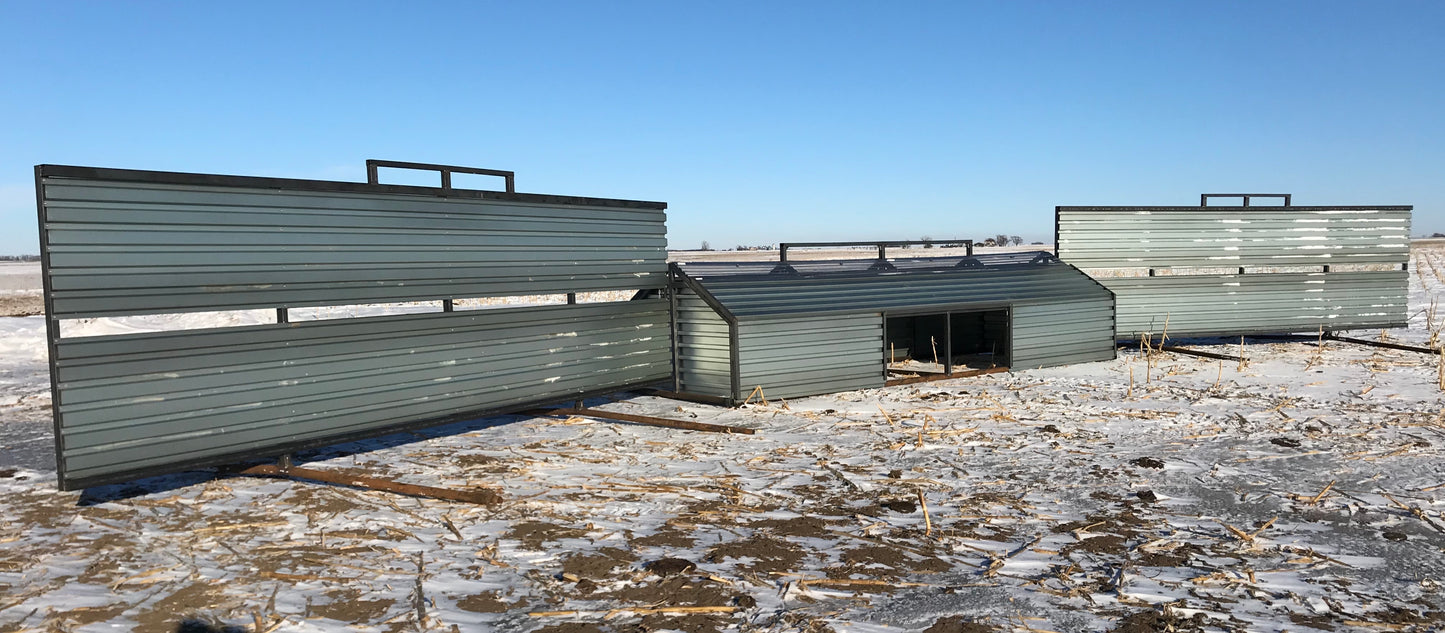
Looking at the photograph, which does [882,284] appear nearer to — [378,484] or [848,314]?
[848,314]

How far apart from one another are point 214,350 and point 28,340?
20.7 metres

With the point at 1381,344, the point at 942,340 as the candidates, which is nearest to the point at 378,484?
the point at 942,340

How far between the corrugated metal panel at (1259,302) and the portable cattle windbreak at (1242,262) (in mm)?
27

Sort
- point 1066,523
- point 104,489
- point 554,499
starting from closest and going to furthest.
Answer: 1. point 1066,523
2. point 554,499
3. point 104,489

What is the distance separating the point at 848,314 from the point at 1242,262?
44.1 ft

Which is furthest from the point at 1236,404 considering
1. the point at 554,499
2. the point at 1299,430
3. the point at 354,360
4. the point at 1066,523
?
the point at 354,360

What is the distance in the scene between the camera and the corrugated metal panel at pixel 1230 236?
74.9ft

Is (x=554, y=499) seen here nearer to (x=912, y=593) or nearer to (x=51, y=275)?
(x=912, y=593)

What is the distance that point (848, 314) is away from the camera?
56.4ft

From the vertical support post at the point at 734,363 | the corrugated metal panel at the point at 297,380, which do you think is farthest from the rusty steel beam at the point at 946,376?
the corrugated metal panel at the point at 297,380

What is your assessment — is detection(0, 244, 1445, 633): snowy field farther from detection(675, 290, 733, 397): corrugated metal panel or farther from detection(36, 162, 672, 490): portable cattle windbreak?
detection(675, 290, 733, 397): corrugated metal panel

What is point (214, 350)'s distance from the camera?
34.0 ft

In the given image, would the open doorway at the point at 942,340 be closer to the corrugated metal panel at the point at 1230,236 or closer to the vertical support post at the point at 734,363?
the corrugated metal panel at the point at 1230,236

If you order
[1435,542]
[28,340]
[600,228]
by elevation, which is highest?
[600,228]
